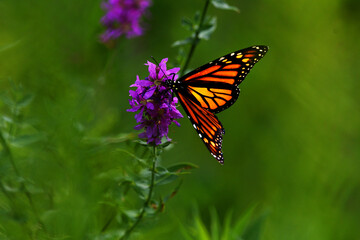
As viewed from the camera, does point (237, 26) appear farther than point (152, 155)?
Yes

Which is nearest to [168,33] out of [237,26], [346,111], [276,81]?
[237,26]

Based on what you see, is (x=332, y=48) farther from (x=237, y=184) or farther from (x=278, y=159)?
(x=237, y=184)

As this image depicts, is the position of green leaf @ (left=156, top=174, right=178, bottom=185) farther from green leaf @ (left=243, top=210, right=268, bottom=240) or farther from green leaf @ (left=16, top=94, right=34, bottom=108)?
green leaf @ (left=243, top=210, right=268, bottom=240)

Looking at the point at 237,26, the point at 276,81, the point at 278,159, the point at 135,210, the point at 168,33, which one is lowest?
the point at 135,210

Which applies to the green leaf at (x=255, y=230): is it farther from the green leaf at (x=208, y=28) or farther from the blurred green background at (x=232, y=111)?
the green leaf at (x=208, y=28)

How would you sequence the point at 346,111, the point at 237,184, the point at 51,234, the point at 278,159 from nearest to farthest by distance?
the point at 51,234, the point at 346,111, the point at 278,159, the point at 237,184

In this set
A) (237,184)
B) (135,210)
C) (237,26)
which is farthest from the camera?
(237,26)

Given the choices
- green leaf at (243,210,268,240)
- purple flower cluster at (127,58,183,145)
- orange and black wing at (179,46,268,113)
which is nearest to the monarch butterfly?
orange and black wing at (179,46,268,113)
